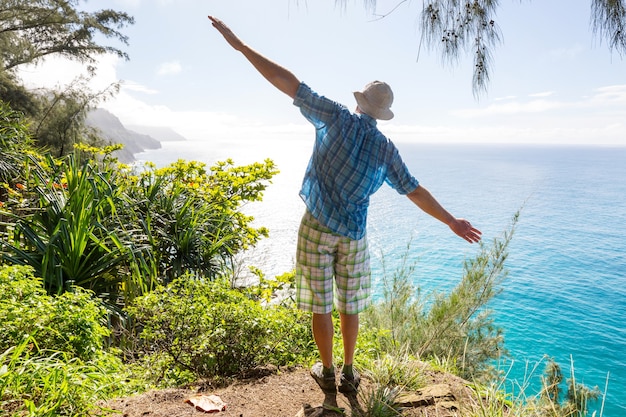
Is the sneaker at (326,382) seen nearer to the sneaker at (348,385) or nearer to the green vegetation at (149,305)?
the sneaker at (348,385)

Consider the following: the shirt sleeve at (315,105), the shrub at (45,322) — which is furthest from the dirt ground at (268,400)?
the shirt sleeve at (315,105)

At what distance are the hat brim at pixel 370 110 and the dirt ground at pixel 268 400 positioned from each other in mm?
1367

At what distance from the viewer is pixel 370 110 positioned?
1988 millimetres

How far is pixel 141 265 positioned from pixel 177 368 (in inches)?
50.7

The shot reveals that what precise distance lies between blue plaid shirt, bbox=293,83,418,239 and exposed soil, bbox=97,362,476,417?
0.83 metres

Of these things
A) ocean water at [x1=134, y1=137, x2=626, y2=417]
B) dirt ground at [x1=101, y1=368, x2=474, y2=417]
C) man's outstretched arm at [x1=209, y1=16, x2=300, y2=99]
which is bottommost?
ocean water at [x1=134, y1=137, x2=626, y2=417]

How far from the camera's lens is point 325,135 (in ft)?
6.38

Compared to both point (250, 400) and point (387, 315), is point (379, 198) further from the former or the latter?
point (250, 400)

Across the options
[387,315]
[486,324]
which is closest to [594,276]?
[486,324]

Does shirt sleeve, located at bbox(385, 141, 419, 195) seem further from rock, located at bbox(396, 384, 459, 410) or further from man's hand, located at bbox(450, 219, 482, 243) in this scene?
rock, located at bbox(396, 384, 459, 410)

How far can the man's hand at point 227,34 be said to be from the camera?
1.84 metres

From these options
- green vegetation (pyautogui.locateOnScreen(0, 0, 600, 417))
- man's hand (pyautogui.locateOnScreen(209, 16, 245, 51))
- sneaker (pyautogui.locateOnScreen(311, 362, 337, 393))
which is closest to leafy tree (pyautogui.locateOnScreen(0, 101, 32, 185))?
green vegetation (pyautogui.locateOnScreen(0, 0, 600, 417))

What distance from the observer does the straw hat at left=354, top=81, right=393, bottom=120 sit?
1952mm

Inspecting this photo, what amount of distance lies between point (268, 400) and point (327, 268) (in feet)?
2.29
